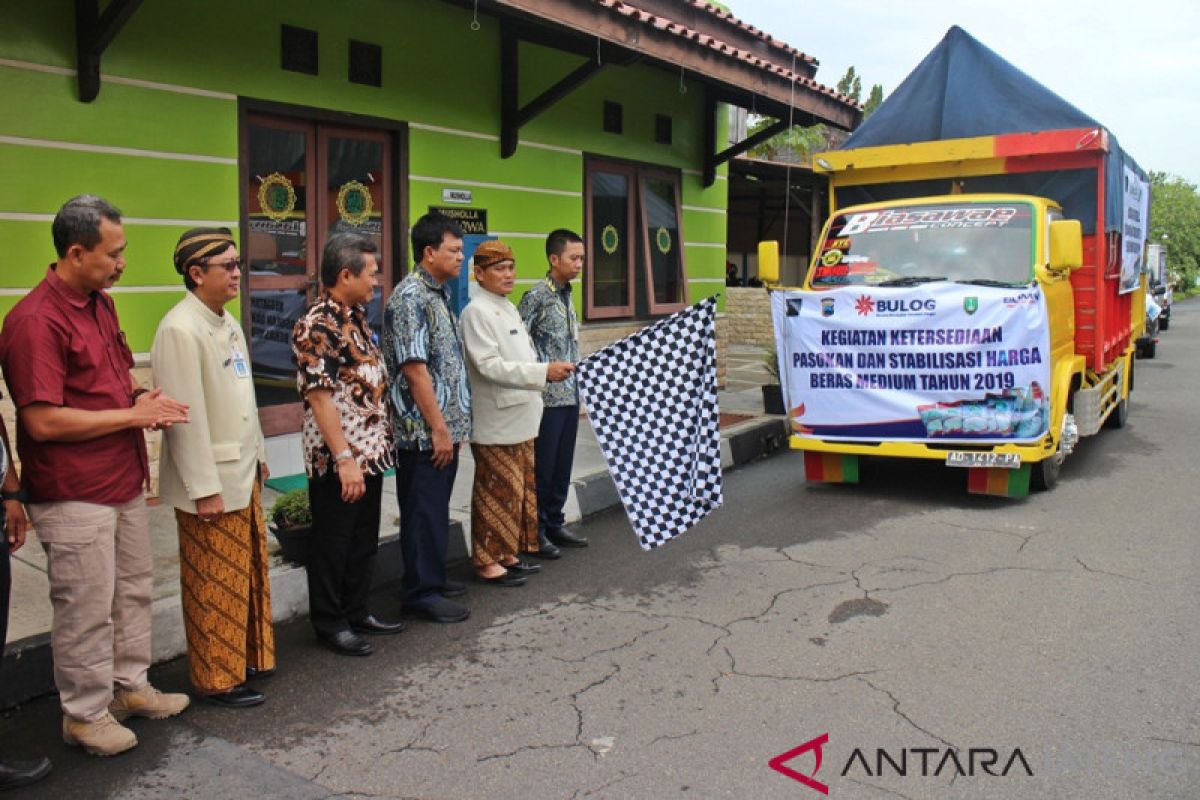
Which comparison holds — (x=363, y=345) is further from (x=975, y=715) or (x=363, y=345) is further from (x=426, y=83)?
(x=426, y=83)

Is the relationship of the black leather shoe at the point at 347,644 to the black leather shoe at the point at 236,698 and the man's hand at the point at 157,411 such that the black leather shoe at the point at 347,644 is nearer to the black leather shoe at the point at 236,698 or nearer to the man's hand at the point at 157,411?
the black leather shoe at the point at 236,698

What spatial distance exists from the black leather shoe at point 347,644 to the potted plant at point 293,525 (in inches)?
27.2

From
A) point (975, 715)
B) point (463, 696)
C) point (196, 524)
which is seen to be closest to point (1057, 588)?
point (975, 715)

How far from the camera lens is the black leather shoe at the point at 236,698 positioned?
3.89 m

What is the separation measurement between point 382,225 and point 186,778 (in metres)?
5.36

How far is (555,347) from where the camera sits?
587 centimetres

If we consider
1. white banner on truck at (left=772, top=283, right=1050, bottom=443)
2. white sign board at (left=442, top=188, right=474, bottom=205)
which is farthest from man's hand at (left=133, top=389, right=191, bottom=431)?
white sign board at (left=442, top=188, right=474, bottom=205)

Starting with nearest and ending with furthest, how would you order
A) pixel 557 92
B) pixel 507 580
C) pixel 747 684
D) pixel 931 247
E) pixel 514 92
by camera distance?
pixel 747 684
pixel 507 580
pixel 931 247
pixel 557 92
pixel 514 92

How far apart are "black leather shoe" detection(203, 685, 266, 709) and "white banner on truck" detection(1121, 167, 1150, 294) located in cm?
816

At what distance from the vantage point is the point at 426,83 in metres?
8.23

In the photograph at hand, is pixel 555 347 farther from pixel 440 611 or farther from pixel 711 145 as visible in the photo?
pixel 711 145

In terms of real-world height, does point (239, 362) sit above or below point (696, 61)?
below

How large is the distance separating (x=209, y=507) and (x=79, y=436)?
53 centimetres

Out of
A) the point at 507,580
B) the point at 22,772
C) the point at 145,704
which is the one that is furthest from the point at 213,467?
the point at 507,580
